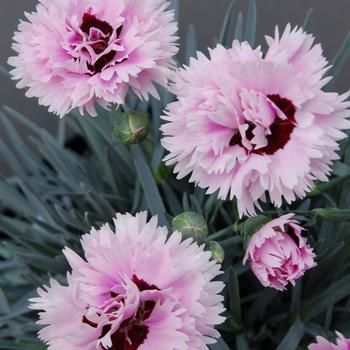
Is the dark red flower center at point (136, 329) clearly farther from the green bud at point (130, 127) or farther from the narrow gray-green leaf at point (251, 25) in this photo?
the narrow gray-green leaf at point (251, 25)

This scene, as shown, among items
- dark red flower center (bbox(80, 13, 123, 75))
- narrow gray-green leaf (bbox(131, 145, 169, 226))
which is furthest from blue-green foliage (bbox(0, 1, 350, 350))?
dark red flower center (bbox(80, 13, 123, 75))

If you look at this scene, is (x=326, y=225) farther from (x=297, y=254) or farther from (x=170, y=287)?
(x=170, y=287)

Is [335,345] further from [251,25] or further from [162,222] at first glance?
[251,25]

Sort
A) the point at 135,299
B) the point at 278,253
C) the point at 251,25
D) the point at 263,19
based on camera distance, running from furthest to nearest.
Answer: the point at 263,19
the point at 251,25
the point at 278,253
the point at 135,299

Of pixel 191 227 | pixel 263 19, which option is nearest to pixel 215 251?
pixel 191 227

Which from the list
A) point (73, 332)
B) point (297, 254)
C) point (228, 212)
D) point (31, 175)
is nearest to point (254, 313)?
point (228, 212)

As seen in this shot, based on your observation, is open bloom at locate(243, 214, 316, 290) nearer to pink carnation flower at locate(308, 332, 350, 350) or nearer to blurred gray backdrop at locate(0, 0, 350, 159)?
pink carnation flower at locate(308, 332, 350, 350)

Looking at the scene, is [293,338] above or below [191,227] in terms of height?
below
